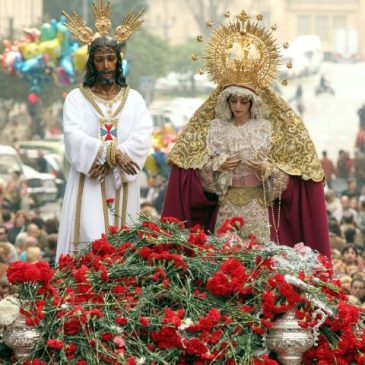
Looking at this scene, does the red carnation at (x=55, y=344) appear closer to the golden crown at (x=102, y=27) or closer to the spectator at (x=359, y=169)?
the golden crown at (x=102, y=27)

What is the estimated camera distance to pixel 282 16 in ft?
139

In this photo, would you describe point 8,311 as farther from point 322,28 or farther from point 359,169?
point 322,28

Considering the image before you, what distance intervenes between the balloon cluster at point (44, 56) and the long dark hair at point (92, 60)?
42.5 feet

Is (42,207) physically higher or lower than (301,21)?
lower

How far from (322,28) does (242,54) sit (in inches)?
1339

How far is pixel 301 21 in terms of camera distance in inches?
1748

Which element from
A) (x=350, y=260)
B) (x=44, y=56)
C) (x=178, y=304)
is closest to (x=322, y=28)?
(x=44, y=56)

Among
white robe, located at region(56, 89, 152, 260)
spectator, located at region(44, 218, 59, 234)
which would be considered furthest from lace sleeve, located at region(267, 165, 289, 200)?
spectator, located at region(44, 218, 59, 234)

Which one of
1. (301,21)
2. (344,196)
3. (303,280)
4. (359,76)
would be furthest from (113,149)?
(301,21)

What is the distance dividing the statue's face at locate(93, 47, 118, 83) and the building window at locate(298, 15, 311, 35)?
32.1 meters

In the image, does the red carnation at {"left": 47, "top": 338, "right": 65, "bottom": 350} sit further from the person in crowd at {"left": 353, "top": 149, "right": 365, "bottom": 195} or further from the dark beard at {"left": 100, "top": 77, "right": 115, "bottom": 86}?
the person in crowd at {"left": 353, "top": 149, "right": 365, "bottom": 195}

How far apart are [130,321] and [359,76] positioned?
33454mm

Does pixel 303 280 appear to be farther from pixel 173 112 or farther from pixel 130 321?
pixel 173 112

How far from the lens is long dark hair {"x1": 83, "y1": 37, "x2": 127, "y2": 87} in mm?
10828
